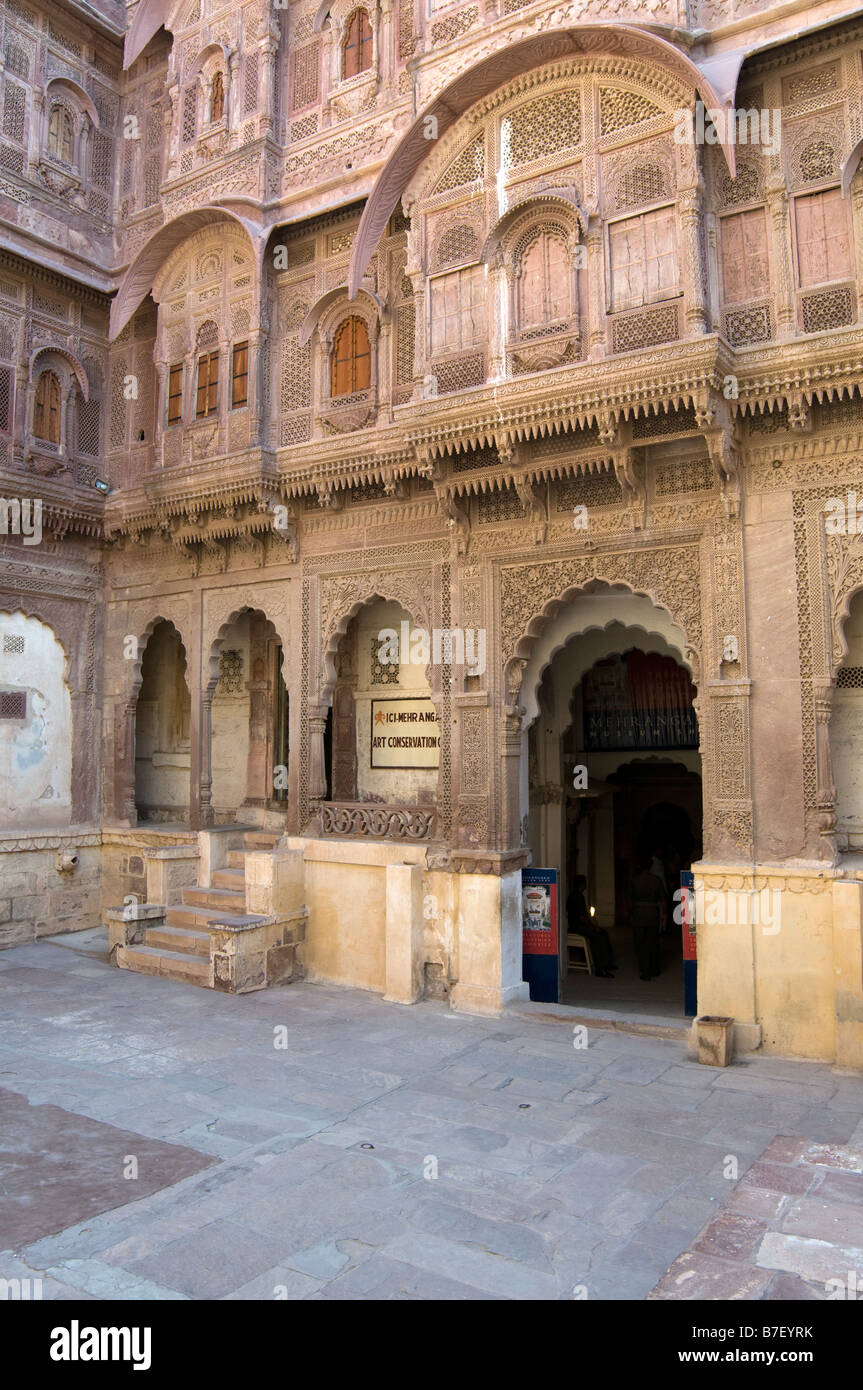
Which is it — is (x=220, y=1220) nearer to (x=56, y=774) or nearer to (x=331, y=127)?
(x=56, y=774)

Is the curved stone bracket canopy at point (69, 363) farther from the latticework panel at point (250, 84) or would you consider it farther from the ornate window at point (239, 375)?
the latticework panel at point (250, 84)

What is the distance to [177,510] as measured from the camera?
11.4 metres

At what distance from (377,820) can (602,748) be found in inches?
141

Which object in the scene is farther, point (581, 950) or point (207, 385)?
point (581, 950)

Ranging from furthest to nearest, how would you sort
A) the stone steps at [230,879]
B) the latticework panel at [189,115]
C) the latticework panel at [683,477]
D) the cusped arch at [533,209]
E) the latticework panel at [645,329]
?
1. the latticework panel at [189,115]
2. the stone steps at [230,879]
3. the cusped arch at [533,209]
4. the latticework panel at [683,477]
5. the latticework panel at [645,329]

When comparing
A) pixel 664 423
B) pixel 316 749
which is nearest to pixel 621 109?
pixel 664 423

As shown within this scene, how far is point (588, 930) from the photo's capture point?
41.9ft

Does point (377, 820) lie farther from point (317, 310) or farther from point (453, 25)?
point (453, 25)

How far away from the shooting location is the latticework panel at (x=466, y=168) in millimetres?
9016

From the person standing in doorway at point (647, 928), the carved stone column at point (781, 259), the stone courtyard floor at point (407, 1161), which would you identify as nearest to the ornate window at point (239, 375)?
the carved stone column at point (781, 259)

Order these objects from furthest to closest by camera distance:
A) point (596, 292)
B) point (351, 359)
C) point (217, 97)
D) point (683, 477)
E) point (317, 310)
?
point (217, 97), point (317, 310), point (351, 359), point (683, 477), point (596, 292)

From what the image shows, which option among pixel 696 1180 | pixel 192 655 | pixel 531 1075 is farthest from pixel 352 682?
Answer: pixel 696 1180

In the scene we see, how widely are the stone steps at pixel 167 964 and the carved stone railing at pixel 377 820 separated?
1.93m

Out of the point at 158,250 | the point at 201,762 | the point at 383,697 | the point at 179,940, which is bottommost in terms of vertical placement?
the point at 179,940
